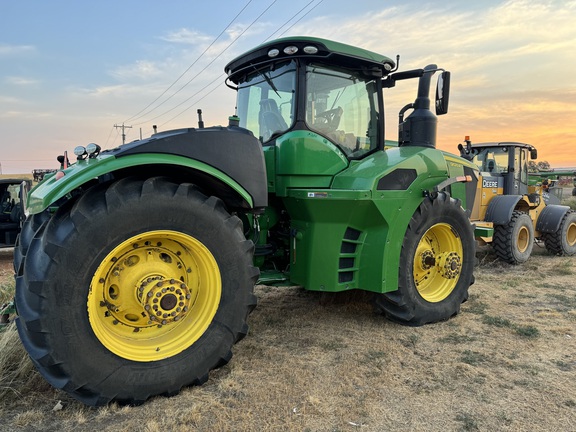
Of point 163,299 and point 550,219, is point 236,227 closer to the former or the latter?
point 163,299

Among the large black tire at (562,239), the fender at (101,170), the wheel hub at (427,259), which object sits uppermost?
the fender at (101,170)

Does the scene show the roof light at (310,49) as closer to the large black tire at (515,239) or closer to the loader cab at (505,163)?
the large black tire at (515,239)

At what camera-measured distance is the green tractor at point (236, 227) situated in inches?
103

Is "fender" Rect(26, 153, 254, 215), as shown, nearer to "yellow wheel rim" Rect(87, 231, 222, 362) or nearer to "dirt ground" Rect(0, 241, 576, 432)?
"yellow wheel rim" Rect(87, 231, 222, 362)

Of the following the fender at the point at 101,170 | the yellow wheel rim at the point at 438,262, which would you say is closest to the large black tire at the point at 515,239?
the yellow wheel rim at the point at 438,262

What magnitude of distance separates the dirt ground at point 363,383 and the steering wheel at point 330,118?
191 cm

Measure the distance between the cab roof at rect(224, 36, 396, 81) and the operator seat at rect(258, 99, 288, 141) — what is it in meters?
0.39

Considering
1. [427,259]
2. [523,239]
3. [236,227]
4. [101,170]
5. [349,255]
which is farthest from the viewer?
[523,239]

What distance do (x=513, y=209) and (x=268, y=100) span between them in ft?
21.6

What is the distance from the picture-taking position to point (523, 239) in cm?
899

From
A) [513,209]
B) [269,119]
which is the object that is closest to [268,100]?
[269,119]

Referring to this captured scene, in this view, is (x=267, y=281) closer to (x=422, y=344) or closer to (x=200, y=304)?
(x=200, y=304)

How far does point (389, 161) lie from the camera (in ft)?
13.9

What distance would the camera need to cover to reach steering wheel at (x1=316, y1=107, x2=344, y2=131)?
4.13 metres
